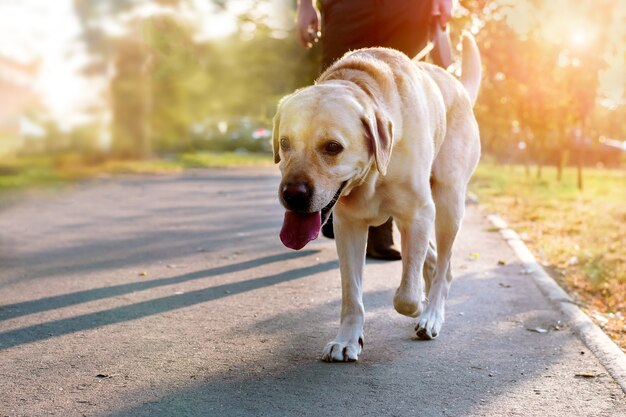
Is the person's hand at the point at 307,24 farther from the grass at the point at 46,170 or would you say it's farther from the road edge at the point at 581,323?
the grass at the point at 46,170

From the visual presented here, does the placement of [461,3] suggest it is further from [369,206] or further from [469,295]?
[369,206]

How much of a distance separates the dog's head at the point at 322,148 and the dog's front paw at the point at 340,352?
1.84 feet

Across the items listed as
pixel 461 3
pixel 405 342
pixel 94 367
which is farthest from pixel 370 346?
pixel 461 3

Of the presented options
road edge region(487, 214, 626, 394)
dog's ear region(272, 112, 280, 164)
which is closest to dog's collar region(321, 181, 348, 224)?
dog's ear region(272, 112, 280, 164)

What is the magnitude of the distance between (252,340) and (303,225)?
89cm

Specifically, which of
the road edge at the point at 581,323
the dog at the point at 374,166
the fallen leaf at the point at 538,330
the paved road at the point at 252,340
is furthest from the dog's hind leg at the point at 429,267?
the road edge at the point at 581,323

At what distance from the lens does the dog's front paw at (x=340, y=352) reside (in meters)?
3.98

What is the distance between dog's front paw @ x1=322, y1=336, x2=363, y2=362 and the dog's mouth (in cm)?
56

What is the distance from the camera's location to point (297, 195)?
360cm

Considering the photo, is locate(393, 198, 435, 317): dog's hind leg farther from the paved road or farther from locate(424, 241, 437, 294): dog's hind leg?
locate(424, 241, 437, 294): dog's hind leg

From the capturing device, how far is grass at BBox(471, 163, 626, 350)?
6.03 metres

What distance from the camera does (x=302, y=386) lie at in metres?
3.58

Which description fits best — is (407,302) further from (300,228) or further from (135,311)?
(135,311)

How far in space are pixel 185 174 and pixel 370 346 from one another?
15413 millimetres
